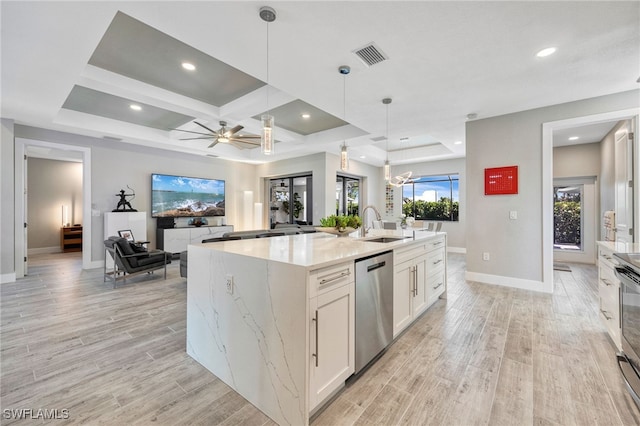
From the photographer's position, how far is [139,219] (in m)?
5.98

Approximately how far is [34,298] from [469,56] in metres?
6.16

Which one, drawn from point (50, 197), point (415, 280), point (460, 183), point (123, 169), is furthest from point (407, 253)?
point (50, 197)

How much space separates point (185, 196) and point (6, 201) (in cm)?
318

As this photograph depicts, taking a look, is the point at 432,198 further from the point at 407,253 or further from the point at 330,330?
the point at 330,330

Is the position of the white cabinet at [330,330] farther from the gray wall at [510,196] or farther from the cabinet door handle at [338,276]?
the gray wall at [510,196]

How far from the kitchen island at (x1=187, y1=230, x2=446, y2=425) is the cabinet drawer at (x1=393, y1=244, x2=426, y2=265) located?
7.2 inches

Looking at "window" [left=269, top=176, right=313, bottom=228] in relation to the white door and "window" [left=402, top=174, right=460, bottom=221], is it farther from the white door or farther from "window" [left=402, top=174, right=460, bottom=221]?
the white door

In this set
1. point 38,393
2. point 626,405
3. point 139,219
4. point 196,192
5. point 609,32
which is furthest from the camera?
point 196,192

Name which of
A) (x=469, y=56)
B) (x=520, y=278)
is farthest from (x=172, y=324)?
(x=520, y=278)

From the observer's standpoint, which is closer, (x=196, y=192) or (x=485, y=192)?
(x=485, y=192)

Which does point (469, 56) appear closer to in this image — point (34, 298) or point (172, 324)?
point (172, 324)

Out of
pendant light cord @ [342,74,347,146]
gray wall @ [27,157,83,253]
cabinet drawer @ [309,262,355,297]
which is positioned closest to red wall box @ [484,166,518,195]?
pendant light cord @ [342,74,347,146]

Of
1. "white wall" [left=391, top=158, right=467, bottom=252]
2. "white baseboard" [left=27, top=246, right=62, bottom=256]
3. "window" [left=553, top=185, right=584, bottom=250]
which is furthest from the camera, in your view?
"white wall" [left=391, top=158, right=467, bottom=252]

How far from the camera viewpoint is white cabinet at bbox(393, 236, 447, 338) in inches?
93.9
